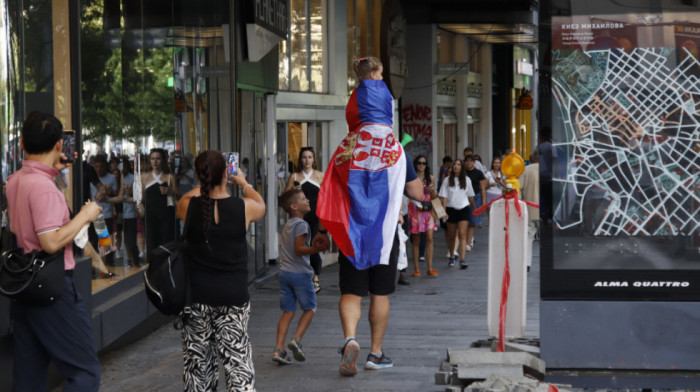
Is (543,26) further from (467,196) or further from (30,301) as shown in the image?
(467,196)

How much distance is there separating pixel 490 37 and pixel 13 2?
83.3 feet

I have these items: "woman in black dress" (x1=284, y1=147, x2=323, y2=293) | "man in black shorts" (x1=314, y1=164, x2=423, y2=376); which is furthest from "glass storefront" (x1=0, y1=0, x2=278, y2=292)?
"man in black shorts" (x1=314, y1=164, x2=423, y2=376)

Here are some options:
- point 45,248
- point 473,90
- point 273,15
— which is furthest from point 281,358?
point 473,90

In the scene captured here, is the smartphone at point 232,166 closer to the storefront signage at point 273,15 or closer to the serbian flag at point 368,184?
the serbian flag at point 368,184

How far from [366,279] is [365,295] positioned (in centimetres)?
12

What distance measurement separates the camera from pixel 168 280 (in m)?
5.90

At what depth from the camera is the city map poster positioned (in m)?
6.84

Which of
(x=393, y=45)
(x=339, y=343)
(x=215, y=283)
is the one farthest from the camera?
(x=393, y=45)

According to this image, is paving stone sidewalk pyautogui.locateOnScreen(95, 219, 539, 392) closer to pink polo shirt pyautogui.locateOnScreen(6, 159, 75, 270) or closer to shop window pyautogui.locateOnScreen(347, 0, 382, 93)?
pink polo shirt pyautogui.locateOnScreen(6, 159, 75, 270)

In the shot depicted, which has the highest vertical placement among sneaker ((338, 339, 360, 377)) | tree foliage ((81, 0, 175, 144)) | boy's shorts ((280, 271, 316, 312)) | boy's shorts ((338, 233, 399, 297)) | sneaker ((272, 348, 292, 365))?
tree foliage ((81, 0, 175, 144))

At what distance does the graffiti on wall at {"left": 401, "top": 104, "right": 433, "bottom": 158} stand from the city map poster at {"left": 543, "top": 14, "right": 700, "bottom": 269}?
20.5 m

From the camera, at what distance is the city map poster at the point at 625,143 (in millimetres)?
6844

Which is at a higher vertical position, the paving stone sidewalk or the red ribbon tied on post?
the red ribbon tied on post

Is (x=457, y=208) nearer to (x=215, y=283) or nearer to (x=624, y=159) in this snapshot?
(x=624, y=159)
